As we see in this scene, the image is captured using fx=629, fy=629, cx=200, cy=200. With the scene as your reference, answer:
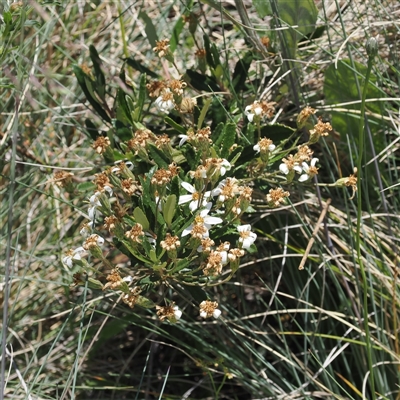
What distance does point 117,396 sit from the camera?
1358mm

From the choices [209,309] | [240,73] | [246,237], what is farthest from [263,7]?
[209,309]

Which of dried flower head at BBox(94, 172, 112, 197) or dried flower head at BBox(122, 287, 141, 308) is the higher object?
dried flower head at BBox(94, 172, 112, 197)

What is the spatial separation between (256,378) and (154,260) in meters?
0.40

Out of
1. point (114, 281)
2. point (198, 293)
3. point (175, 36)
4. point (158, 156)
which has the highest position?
point (175, 36)

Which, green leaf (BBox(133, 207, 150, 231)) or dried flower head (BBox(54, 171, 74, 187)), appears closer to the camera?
green leaf (BBox(133, 207, 150, 231))

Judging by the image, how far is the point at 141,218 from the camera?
895 mm

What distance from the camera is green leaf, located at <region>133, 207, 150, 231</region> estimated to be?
878 millimetres

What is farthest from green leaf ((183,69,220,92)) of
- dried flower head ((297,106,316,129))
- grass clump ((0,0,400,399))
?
dried flower head ((297,106,316,129))

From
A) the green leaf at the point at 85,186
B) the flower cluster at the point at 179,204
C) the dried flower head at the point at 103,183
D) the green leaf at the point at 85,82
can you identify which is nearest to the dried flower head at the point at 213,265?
the flower cluster at the point at 179,204

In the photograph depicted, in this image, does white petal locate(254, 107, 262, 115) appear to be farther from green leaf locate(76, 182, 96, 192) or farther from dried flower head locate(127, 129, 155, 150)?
green leaf locate(76, 182, 96, 192)

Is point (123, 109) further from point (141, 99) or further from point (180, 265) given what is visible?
point (180, 265)

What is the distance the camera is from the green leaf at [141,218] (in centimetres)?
88

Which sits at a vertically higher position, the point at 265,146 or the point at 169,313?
the point at 265,146

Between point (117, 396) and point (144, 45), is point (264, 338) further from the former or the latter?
point (144, 45)
